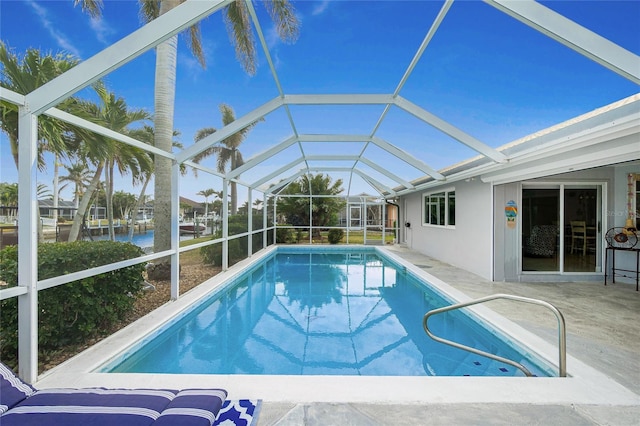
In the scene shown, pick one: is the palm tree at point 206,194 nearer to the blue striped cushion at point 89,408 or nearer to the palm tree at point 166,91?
the palm tree at point 166,91

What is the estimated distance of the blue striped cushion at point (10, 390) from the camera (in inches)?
72.4

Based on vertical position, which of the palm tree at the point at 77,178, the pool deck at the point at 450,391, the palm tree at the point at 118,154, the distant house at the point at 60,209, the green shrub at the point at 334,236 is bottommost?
the pool deck at the point at 450,391

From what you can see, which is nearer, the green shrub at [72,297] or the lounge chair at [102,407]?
the lounge chair at [102,407]

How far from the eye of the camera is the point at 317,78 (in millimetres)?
5512

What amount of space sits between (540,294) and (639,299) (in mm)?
1495

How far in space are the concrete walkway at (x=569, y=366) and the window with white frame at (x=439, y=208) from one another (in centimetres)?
394

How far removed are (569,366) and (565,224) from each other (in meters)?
5.06

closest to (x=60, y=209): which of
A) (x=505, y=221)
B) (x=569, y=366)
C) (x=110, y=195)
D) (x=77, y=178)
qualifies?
(x=77, y=178)

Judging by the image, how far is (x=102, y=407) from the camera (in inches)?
71.4

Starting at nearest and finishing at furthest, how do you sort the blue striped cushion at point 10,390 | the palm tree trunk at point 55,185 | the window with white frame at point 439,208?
the blue striped cushion at point 10,390, the palm tree trunk at point 55,185, the window with white frame at point 439,208

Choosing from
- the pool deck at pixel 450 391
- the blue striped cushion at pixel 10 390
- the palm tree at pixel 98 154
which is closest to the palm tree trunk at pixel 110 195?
the palm tree at pixel 98 154

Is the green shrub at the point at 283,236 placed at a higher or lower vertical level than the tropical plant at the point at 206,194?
lower

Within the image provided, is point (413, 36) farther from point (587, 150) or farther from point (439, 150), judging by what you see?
point (439, 150)

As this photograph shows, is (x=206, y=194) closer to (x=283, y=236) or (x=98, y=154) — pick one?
(x=98, y=154)
